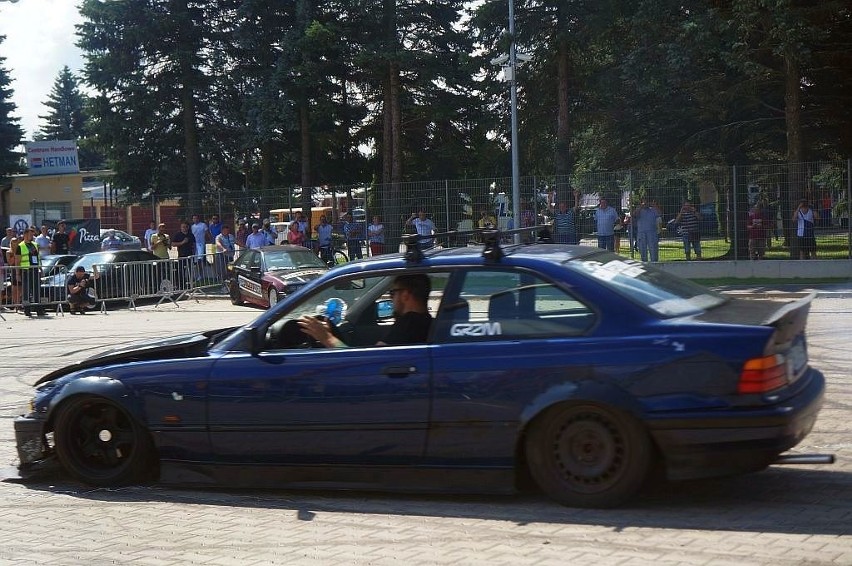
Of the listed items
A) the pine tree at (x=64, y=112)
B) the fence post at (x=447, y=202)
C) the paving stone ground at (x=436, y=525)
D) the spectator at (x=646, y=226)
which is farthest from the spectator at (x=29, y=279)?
the pine tree at (x=64, y=112)

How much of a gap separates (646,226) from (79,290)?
43.3 feet

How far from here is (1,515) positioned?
639 cm

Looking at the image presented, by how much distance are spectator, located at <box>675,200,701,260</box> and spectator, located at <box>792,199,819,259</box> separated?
7.11 feet

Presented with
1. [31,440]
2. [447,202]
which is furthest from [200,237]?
[31,440]

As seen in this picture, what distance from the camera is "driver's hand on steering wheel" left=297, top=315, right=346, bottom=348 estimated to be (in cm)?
636

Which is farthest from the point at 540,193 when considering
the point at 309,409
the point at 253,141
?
the point at 309,409

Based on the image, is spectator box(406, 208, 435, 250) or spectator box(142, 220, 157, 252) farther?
spectator box(142, 220, 157, 252)

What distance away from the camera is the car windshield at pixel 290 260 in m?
22.8

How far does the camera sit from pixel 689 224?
→ 2481 centimetres

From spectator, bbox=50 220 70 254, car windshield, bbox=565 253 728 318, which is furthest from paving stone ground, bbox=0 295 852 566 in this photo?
spectator, bbox=50 220 70 254

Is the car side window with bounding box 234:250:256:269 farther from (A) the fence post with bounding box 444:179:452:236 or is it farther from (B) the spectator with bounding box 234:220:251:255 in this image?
(B) the spectator with bounding box 234:220:251:255

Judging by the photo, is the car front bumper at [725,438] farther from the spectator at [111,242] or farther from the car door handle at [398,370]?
the spectator at [111,242]

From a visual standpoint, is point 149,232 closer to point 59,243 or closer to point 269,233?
point 59,243

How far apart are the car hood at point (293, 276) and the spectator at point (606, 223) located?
23.1ft
